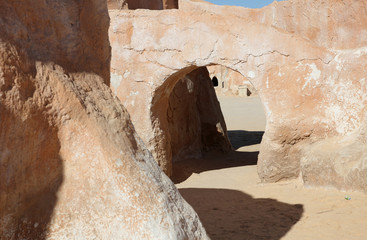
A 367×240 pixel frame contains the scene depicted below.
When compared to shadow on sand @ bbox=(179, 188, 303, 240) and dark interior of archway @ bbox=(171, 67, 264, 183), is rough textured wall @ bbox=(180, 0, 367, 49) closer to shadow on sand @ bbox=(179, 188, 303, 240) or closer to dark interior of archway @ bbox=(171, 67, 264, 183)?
dark interior of archway @ bbox=(171, 67, 264, 183)

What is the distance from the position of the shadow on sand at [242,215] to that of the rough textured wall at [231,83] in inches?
672

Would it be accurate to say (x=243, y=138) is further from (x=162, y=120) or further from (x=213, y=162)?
(x=162, y=120)

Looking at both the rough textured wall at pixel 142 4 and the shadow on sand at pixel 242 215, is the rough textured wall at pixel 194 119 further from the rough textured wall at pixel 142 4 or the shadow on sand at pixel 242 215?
the shadow on sand at pixel 242 215

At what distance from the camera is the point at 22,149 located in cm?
206

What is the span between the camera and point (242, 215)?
17.2ft

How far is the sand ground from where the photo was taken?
15.0ft

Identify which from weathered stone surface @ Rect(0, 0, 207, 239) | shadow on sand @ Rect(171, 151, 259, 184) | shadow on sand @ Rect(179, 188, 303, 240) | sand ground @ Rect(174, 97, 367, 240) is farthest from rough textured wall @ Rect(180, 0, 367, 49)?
weathered stone surface @ Rect(0, 0, 207, 239)

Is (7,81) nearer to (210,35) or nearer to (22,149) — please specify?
(22,149)

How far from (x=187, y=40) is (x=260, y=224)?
323 cm

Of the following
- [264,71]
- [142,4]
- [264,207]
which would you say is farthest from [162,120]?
[142,4]

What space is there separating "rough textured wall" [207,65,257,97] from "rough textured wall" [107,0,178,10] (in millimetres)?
11272

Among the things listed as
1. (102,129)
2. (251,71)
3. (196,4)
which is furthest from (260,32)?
(196,4)

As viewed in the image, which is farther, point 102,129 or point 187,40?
point 187,40

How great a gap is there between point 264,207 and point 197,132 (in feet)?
15.1
